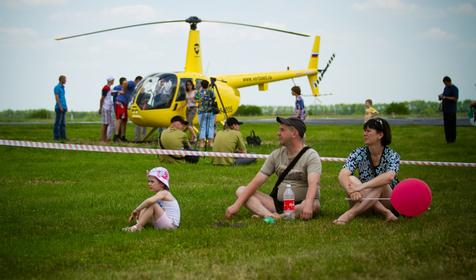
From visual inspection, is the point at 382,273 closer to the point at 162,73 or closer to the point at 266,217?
the point at 266,217

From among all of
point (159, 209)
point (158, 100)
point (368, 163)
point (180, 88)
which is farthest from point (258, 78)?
point (159, 209)

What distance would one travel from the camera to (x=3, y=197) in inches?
468

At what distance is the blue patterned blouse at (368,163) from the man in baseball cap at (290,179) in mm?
436

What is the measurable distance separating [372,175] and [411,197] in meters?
0.67

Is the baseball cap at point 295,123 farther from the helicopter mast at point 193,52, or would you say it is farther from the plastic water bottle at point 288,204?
the helicopter mast at point 193,52

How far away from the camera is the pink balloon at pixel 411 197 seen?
8.90 meters

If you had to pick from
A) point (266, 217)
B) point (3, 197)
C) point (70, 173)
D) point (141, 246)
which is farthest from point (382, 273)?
point (70, 173)

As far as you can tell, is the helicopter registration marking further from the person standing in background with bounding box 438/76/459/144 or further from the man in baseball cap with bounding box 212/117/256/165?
the man in baseball cap with bounding box 212/117/256/165

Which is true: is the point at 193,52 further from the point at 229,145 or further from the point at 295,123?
the point at 295,123

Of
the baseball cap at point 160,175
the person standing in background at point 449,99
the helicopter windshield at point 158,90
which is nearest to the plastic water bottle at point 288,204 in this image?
the baseball cap at point 160,175

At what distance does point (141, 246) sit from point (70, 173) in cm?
824

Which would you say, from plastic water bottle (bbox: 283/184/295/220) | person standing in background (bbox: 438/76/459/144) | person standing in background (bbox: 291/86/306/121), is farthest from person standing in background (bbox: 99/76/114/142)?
plastic water bottle (bbox: 283/184/295/220)

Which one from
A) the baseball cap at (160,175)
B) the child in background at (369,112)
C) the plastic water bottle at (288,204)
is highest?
the child in background at (369,112)

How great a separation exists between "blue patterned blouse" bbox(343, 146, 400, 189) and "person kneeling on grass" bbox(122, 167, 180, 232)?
2.22 meters
